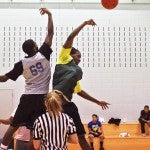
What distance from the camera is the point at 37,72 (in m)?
5.60

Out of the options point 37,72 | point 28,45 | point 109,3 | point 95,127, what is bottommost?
point 95,127

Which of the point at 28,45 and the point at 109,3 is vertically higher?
the point at 109,3

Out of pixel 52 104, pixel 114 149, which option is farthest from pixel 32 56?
pixel 114 149

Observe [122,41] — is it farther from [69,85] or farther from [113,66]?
[69,85]

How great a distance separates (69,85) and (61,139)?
149cm

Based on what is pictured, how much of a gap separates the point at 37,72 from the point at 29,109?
0.49 m

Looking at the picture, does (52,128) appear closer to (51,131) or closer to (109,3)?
(51,131)

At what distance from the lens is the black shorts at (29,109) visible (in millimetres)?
5586

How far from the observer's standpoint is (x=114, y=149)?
1142cm

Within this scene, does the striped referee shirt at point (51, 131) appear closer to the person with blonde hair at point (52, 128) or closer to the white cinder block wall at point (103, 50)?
the person with blonde hair at point (52, 128)

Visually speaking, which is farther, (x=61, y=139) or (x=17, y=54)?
(x=17, y=54)

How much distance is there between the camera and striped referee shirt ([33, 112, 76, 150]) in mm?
4445

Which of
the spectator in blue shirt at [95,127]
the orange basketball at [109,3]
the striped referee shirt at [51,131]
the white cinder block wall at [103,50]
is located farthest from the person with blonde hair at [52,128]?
the white cinder block wall at [103,50]

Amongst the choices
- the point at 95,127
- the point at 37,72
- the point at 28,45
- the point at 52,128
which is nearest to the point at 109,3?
the point at 28,45
